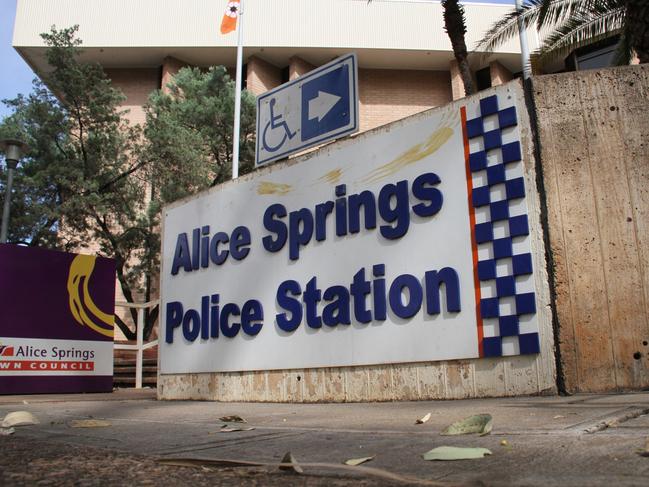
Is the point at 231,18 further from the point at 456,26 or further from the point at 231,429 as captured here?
the point at 231,429

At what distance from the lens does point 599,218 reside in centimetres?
484

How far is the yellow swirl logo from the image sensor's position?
957 cm

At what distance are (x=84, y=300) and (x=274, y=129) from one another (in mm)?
4438

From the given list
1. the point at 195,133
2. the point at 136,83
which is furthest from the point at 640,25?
the point at 136,83

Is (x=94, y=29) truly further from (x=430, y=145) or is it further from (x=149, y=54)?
(x=430, y=145)

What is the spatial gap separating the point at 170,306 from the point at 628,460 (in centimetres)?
652

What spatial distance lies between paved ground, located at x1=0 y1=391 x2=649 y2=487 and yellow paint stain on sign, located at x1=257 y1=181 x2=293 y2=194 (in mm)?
3030

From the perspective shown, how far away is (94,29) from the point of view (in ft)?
85.4

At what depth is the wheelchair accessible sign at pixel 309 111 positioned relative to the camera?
22.9 ft

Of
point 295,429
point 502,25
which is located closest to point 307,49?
point 502,25

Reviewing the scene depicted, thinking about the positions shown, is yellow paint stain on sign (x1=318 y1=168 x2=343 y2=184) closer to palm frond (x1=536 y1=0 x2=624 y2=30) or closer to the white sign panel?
the white sign panel

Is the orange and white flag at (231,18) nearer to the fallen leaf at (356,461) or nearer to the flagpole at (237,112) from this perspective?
the flagpole at (237,112)

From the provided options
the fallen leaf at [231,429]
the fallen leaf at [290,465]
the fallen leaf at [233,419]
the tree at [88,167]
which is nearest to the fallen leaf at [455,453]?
the fallen leaf at [290,465]

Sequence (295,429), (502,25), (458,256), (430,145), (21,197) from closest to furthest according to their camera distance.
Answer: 1. (295,429)
2. (458,256)
3. (430,145)
4. (502,25)
5. (21,197)
